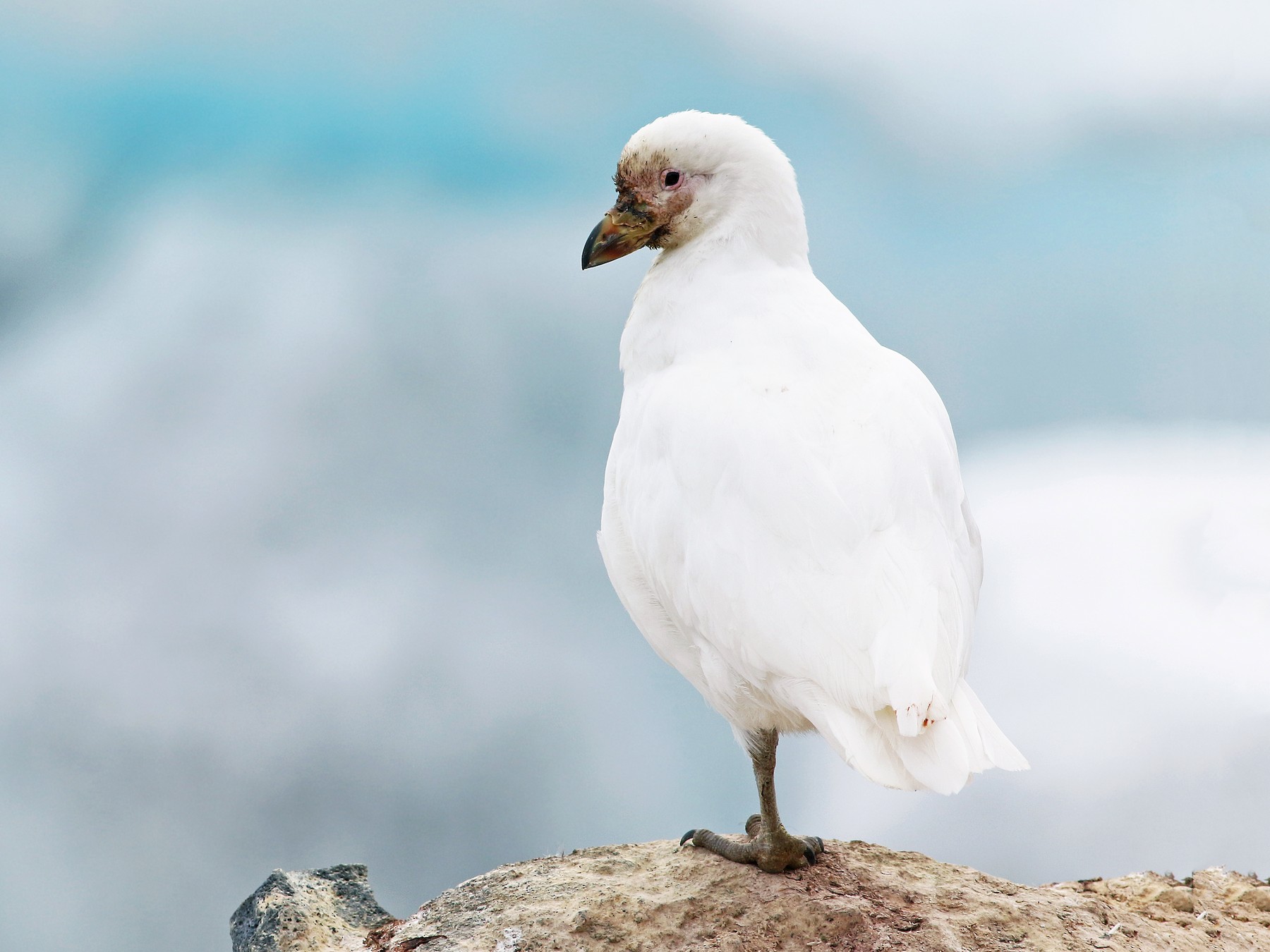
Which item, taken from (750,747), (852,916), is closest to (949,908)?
(852,916)

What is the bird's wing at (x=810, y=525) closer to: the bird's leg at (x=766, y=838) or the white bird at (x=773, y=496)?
the white bird at (x=773, y=496)

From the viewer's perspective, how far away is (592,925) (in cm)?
415

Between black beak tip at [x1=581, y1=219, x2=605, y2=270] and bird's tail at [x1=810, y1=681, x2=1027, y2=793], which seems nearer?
bird's tail at [x1=810, y1=681, x2=1027, y2=793]

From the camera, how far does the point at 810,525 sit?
3.50 metres

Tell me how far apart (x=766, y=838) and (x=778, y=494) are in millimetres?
1576

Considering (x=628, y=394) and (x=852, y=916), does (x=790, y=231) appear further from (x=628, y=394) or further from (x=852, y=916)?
(x=852, y=916)

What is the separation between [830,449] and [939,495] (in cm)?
44

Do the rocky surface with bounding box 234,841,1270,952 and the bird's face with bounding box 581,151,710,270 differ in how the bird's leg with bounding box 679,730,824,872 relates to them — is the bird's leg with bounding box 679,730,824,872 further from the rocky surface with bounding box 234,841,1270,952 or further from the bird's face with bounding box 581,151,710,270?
the bird's face with bounding box 581,151,710,270

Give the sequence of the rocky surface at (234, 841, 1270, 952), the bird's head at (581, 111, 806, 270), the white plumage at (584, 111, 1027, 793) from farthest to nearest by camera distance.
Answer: the bird's head at (581, 111, 806, 270) < the rocky surface at (234, 841, 1270, 952) < the white plumage at (584, 111, 1027, 793)

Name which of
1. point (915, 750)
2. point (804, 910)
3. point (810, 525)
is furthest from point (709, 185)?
point (804, 910)

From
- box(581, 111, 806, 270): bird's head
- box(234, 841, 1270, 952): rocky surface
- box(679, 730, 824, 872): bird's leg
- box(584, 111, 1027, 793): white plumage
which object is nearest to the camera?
box(584, 111, 1027, 793): white plumage

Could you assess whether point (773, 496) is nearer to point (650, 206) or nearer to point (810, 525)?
point (810, 525)

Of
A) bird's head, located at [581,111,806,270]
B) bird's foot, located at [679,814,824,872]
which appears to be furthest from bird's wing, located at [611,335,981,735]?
bird's foot, located at [679,814,824,872]

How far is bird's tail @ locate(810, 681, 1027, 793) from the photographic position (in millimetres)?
3113
